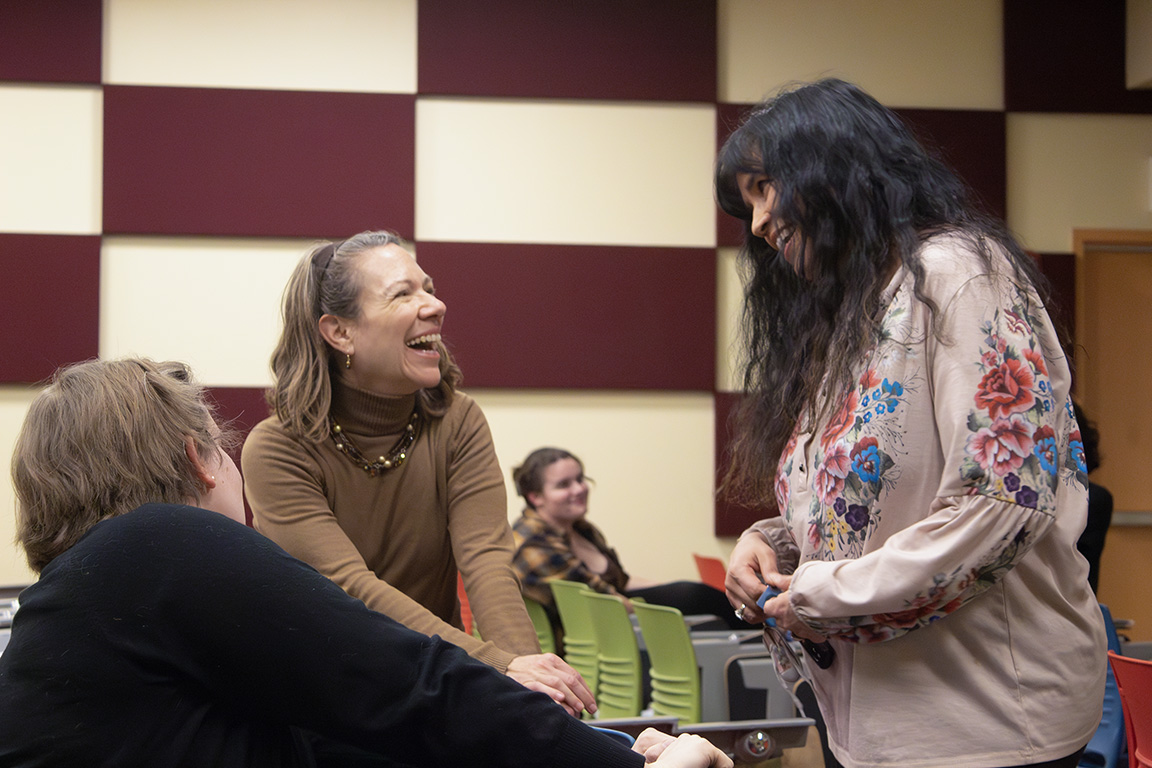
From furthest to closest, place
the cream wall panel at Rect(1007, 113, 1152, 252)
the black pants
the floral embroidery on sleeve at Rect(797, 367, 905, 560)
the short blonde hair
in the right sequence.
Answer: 1. the cream wall panel at Rect(1007, 113, 1152, 252)
2. the black pants
3. the floral embroidery on sleeve at Rect(797, 367, 905, 560)
4. the short blonde hair

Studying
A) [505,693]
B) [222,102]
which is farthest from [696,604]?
[505,693]

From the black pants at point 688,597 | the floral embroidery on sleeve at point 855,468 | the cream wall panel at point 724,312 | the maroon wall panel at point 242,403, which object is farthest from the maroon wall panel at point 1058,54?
the floral embroidery on sleeve at point 855,468

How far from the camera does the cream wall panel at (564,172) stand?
555 cm

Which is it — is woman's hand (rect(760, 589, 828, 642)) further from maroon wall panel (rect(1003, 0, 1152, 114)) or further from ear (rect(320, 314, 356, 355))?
maroon wall panel (rect(1003, 0, 1152, 114))

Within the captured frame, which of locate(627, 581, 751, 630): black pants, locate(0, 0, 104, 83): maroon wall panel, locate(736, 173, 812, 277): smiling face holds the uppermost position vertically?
locate(0, 0, 104, 83): maroon wall panel

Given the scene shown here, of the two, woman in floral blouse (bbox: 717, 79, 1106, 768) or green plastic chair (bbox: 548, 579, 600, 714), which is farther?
green plastic chair (bbox: 548, 579, 600, 714)

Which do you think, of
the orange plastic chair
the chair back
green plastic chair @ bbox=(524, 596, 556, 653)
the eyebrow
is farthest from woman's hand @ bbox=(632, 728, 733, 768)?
the orange plastic chair

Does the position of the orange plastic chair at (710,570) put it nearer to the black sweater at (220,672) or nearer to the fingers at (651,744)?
the fingers at (651,744)

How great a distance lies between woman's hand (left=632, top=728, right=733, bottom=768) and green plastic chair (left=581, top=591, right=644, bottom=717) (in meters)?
1.95

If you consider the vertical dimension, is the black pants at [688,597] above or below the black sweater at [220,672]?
below

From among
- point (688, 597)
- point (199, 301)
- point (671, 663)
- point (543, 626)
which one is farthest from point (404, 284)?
point (199, 301)

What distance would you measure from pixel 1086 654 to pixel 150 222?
16.7 feet

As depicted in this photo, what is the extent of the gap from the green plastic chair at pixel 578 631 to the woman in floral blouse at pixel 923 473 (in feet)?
7.36

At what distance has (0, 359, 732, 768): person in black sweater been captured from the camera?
0.96 m
